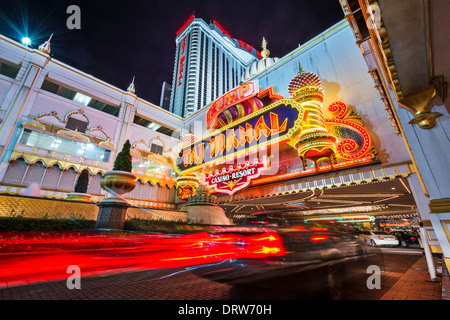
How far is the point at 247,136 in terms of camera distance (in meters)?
13.2

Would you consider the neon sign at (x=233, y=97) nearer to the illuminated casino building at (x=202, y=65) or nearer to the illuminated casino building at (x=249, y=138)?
the illuminated casino building at (x=249, y=138)

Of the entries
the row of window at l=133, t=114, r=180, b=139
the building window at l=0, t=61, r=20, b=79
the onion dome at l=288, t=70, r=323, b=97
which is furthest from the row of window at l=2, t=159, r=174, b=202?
the onion dome at l=288, t=70, r=323, b=97

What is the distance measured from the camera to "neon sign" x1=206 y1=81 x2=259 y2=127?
1484 centimetres

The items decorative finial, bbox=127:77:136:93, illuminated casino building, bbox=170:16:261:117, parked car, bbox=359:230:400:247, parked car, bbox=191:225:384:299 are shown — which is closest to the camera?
parked car, bbox=191:225:384:299

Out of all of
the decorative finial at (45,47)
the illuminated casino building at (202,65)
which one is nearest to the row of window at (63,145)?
the decorative finial at (45,47)

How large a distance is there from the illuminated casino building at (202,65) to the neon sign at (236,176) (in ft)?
125

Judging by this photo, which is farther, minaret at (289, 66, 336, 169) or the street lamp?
the street lamp

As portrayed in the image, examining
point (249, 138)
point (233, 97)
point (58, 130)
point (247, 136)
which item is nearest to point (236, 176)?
point (249, 138)

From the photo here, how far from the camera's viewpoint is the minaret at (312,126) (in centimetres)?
957

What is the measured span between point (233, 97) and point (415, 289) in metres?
14.8

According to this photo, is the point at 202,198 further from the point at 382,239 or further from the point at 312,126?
the point at 382,239

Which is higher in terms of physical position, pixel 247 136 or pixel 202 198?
pixel 247 136

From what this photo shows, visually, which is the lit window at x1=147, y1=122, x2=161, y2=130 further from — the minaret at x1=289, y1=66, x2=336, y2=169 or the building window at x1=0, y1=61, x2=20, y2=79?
the minaret at x1=289, y1=66, x2=336, y2=169

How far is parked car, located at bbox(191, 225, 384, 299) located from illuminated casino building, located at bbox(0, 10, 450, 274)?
78.1 inches
